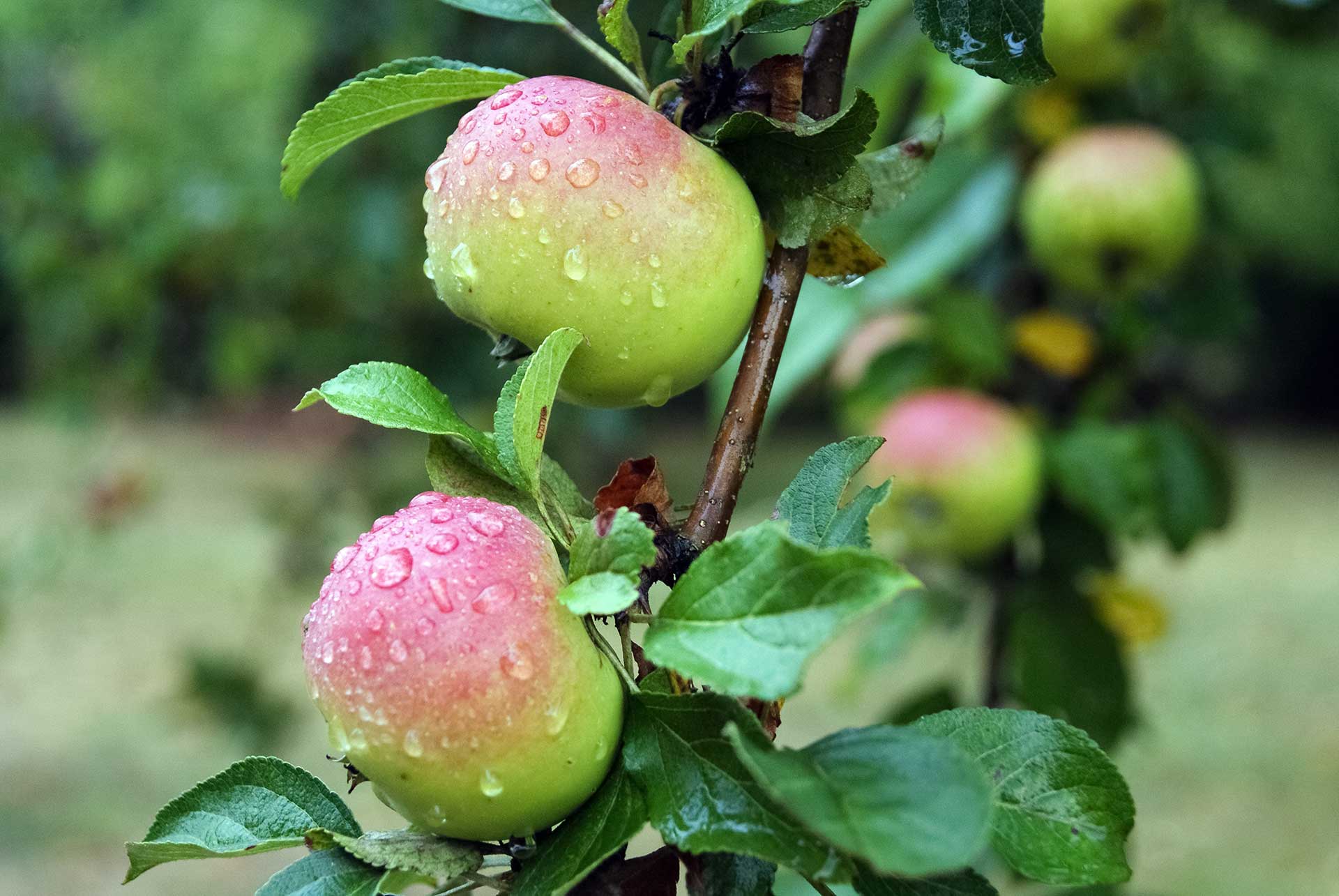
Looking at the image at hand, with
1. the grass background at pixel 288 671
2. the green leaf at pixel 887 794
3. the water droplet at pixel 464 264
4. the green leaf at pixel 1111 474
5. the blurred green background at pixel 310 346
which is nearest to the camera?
the green leaf at pixel 887 794

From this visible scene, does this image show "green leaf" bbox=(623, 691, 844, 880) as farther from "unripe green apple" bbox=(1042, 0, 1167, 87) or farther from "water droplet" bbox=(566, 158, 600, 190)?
"unripe green apple" bbox=(1042, 0, 1167, 87)

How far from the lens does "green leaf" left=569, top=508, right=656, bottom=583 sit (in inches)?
10.3

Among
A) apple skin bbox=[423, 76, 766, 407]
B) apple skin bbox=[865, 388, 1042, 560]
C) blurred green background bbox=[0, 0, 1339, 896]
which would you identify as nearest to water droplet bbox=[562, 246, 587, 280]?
apple skin bbox=[423, 76, 766, 407]

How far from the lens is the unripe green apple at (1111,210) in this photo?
0.84 metres

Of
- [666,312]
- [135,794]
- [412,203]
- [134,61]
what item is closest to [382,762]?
[666,312]

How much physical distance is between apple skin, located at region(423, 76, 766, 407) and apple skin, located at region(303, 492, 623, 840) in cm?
6

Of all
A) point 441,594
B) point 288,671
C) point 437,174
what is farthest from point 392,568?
point 288,671

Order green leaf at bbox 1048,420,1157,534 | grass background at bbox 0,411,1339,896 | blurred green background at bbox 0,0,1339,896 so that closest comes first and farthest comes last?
green leaf at bbox 1048,420,1157,534 → blurred green background at bbox 0,0,1339,896 → grass background at bbox 0,411,1339,896

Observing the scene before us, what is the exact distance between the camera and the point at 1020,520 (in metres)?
0.90

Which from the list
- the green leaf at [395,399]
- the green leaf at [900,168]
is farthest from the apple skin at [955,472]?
the green leaf at [395,399]

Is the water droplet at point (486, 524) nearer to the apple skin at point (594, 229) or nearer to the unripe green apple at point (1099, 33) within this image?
the apple skin at point (594, 229)

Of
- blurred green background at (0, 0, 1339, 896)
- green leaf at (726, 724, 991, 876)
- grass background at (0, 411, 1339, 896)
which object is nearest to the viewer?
green leaf at (726, 724, 991, 876)

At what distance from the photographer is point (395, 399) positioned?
0.97 feet

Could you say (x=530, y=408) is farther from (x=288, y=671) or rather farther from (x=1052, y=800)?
(x=288, y=671)
